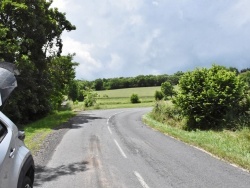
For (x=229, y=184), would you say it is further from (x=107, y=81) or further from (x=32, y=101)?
(x=107, y=81)

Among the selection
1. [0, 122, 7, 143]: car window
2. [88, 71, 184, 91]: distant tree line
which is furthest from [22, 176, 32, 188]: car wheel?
[88, 71, 184, 91]: distant tree line

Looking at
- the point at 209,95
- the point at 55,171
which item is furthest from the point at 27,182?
the point at 209,95

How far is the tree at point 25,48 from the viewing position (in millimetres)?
25672

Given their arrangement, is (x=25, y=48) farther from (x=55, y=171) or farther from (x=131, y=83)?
(x=131, y=83)

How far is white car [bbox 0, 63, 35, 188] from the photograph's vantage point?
4184mm

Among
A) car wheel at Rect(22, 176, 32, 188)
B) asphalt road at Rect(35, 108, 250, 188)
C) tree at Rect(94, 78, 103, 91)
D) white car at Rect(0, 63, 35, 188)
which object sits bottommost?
asphalt road at Rect(35, 108, 250, 188)

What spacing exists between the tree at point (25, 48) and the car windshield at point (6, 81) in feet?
67.1

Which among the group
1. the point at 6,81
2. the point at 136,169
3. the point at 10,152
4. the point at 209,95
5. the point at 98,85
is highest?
the point at 98,85

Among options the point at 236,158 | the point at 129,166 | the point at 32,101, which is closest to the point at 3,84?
the point at 129,166

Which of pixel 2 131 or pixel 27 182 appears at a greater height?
pixel 2 131

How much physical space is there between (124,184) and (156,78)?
126 m

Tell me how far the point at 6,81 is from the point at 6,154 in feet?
3.30

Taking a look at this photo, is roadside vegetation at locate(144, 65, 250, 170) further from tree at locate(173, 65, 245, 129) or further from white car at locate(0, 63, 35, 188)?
white car at locate(0, 63, 35, 188)

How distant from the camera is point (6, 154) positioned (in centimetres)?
427
